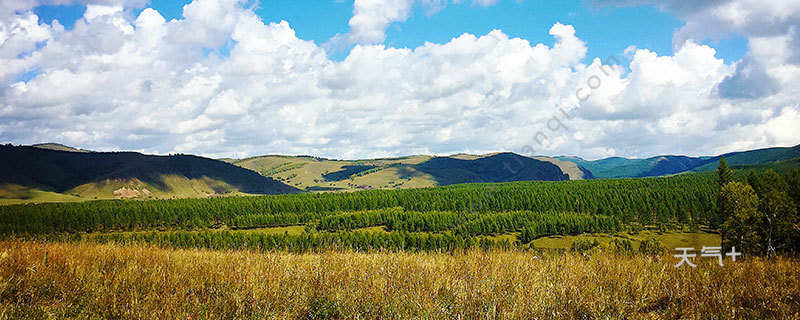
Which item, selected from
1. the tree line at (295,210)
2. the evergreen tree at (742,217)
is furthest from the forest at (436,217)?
the evergreen tree at (742,217)

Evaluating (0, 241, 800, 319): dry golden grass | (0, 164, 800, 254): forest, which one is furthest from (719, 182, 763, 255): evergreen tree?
(0, 164, 800, 254): forest

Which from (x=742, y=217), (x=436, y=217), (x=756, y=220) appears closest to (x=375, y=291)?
(x=742, y=217)

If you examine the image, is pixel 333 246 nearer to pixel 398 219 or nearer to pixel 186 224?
pixel 398 219

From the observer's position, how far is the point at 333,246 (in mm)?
11539

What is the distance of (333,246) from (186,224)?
179483 mm

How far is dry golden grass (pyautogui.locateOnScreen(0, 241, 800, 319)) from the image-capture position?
18.5ft

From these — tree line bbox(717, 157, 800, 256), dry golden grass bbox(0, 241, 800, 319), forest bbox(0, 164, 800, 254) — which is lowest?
forest bbox(0, 164, 800, 254)

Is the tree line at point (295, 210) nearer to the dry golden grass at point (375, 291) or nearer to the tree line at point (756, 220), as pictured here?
the tree line at point (756, 220)

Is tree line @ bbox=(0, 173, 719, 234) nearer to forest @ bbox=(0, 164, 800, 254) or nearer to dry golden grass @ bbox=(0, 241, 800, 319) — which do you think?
forest @ bbox=(0, 164, 800, 254)

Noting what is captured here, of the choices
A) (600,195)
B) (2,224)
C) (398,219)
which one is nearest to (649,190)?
(600,195)

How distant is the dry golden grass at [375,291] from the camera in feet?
18.5

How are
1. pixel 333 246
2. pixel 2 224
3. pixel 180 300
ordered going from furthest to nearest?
pixel 2 224
pixel 333 246
pixel 180 300

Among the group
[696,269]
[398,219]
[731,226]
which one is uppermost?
[696,269]

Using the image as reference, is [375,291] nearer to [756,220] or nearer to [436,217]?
[756,220]
